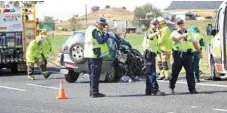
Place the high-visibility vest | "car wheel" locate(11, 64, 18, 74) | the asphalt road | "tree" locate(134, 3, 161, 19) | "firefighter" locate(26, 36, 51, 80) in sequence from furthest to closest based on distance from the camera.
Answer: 1. "tree" locate(134, 3, 161, 19)
2. "car wheel" locate(11, 64, 18, 74)
3. "firefighter" locate(26, 36, 51, 80)
4. the high-visibility vest
5. the asphalt road

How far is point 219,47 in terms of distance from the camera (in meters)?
13.4

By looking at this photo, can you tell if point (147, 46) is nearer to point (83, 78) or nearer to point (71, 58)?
point (71, 58)

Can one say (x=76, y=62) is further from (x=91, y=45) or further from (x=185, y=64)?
(x=185, y=64)

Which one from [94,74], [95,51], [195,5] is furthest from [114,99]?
[195,5]

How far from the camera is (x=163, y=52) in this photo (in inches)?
599

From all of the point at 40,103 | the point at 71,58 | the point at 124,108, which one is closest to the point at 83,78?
→ the point at 71,58

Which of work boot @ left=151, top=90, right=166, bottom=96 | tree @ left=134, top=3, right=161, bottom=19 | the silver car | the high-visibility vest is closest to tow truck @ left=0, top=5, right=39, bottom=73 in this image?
the silver car

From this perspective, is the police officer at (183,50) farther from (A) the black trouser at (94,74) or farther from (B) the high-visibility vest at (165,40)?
(B) the high-visibility vest at (165,40)

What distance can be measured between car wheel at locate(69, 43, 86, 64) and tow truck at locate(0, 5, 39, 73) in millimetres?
4596

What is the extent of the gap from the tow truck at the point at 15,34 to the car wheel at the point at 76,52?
4.60 meters

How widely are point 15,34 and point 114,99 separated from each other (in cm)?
915

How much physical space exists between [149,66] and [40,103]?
8.11 ft

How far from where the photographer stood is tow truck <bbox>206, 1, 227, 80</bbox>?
A: 41.6ft

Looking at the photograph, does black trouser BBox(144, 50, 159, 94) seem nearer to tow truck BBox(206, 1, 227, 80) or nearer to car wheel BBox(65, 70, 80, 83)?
tow truck BBox(206, 1, 227, 80)
